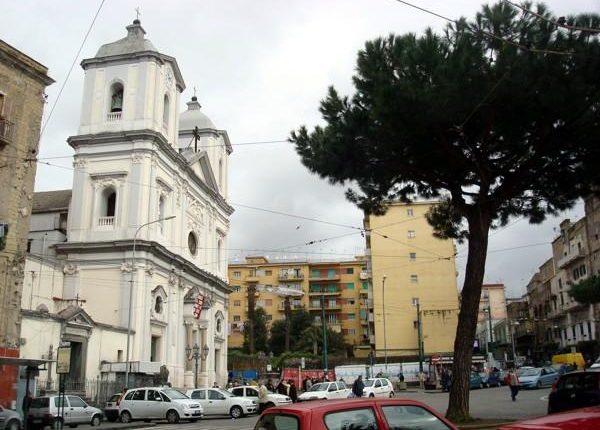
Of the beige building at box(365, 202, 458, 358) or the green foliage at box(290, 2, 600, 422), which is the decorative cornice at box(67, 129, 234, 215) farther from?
the beige building at box(365, 202, 458, 358)

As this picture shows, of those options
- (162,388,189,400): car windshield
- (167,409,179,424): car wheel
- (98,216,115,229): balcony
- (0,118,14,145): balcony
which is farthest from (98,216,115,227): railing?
(0,118,14,145): balcony

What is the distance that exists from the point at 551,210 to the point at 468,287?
381cm

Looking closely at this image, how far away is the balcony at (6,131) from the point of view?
830 inches

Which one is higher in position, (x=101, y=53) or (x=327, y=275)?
(x=101, y=53)

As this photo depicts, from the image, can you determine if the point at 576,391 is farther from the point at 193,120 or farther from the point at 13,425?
the point at 193,120

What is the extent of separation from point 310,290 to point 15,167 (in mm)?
72040

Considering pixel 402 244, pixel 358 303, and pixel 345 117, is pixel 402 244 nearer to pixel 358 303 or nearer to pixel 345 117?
pixel 358 303

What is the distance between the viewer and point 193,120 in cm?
5547

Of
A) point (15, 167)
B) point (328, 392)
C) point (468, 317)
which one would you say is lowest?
point (328, 392)

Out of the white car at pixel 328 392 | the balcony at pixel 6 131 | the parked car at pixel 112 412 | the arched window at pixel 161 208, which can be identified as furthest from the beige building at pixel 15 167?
the arched window at pixel 161 208

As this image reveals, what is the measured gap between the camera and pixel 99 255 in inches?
1535

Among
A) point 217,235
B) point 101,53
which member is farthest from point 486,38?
point 217,235

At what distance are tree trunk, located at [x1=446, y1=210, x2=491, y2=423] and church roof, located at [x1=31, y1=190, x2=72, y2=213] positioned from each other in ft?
112

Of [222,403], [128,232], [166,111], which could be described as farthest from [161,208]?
[222,403]
